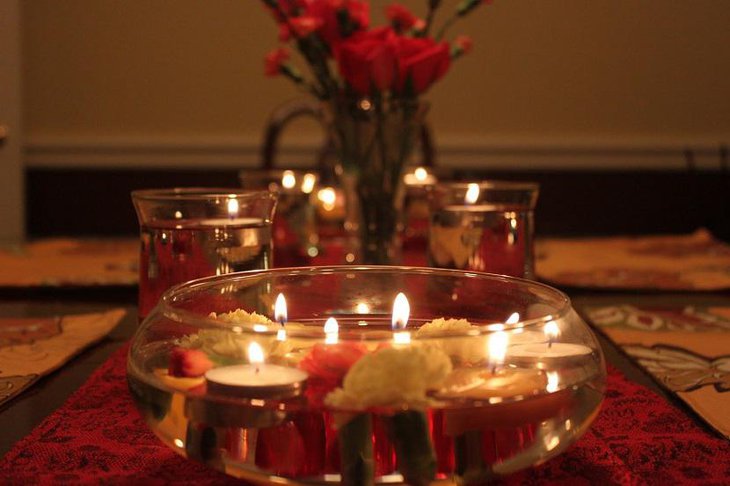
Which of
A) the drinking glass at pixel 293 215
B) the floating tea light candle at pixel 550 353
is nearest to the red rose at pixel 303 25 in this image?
the drinking glass at pixel 293 215

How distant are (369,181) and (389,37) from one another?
16 cm

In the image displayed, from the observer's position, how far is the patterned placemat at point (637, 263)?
1008mm

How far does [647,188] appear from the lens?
8.06ft

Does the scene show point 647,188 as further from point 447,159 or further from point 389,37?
point 389,37

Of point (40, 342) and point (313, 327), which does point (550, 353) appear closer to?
point (313, 327)

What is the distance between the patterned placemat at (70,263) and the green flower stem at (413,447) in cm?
73

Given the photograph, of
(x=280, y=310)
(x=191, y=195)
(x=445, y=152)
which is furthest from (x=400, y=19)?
(x=445, y=152)

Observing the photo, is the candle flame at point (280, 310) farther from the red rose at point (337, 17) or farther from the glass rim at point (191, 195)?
the red rose at point (337, 17)

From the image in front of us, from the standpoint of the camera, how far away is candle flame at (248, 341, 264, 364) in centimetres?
32

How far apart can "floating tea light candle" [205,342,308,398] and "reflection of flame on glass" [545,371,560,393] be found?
10cm

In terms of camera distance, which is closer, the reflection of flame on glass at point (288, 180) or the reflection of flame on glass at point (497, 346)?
the reflection of flame on glass at point (497, 346)

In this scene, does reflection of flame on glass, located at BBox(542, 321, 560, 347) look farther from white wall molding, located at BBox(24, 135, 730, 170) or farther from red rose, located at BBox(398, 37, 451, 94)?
white wall molding, located at BBox(24, 135, 730, 170)

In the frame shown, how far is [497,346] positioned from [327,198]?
3.62ft

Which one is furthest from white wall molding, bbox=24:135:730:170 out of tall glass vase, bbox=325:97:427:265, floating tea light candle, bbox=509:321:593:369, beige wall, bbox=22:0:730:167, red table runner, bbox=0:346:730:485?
floating tea light candle, bbox=509:321:593:369
